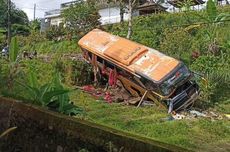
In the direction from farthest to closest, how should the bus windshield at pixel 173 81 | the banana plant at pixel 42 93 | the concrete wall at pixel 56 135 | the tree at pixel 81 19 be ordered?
the tree at pixel 81 19, the bus windshield at pixel 173 81, the banana plant at pixel 42 93, the concrete wall at pixel 56 135

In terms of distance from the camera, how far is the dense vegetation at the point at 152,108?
18.6ft

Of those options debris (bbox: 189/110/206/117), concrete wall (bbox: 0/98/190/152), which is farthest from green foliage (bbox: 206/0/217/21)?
concrete wall (bbox: 0/98/190/152)

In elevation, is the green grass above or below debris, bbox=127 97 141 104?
below

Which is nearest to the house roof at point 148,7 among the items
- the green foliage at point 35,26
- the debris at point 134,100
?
the green foliage at point 35,26

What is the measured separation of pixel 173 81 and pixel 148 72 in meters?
0.81

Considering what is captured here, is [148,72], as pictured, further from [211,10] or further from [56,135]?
[56,135]

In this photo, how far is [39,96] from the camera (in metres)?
5.14

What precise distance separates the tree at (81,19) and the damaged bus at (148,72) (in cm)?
1468

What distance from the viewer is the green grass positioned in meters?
7.73

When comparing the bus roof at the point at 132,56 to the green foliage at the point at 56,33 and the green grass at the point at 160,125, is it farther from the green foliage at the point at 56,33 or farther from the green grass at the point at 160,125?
the green foliage at the point at 56,33

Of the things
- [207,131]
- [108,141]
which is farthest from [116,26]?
[108,141]

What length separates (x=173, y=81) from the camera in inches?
447

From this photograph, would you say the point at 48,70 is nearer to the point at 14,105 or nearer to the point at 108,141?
the point at 14,105

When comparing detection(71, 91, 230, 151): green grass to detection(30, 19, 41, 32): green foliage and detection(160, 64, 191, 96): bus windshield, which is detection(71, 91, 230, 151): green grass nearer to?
detection(160, 64, 191, 96): bus windshield
